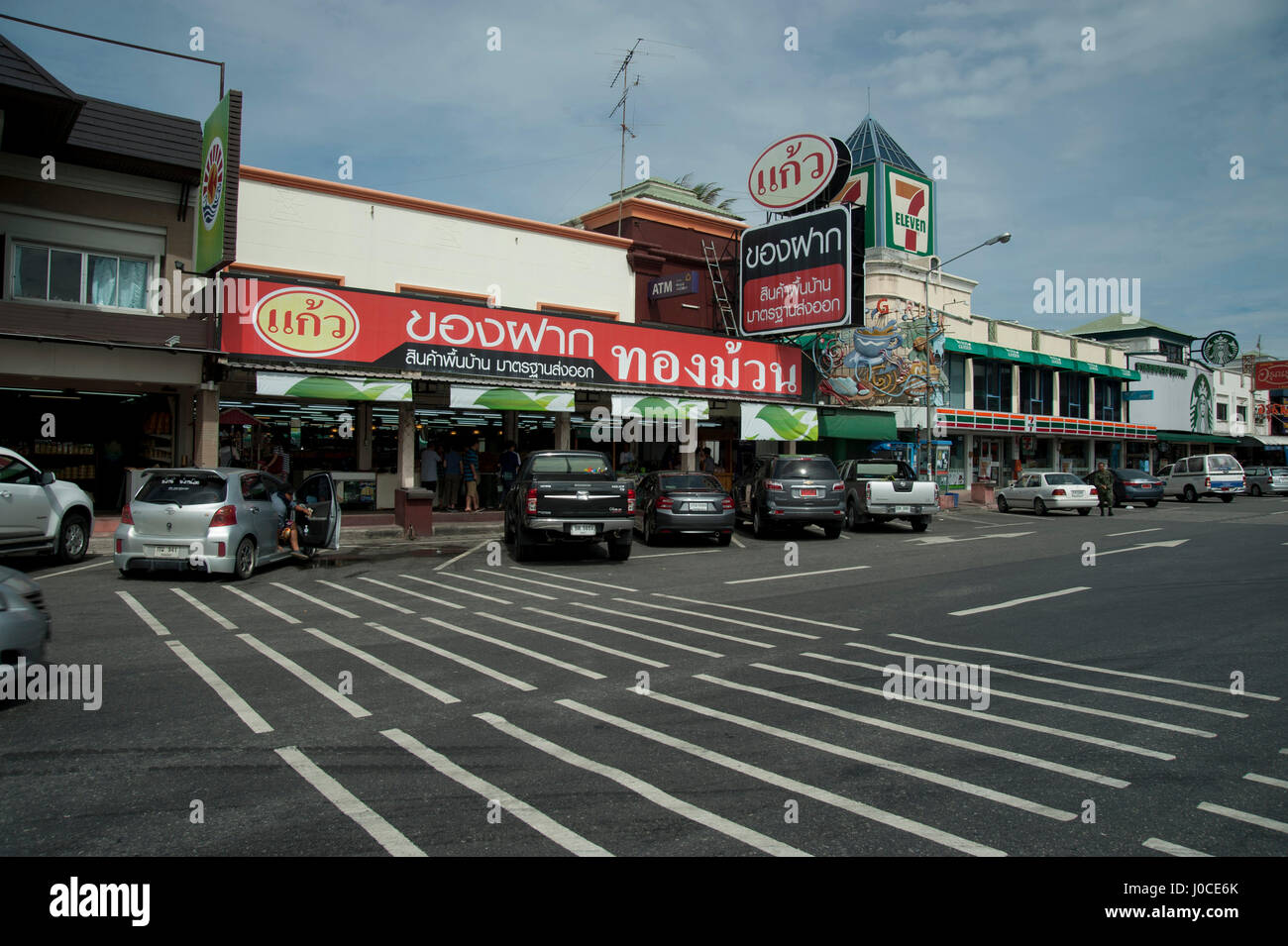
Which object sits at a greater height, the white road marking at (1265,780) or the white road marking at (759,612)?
the white road marking at (759,612)

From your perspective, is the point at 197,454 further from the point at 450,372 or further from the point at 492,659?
the point at 492,659

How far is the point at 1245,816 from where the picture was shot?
3865mm

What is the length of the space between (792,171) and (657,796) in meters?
24.9

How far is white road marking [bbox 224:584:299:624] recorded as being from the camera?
883cm

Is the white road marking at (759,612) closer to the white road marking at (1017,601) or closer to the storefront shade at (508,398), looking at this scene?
the white road marking at (1017,601)

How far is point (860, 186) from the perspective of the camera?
36500 millimetres

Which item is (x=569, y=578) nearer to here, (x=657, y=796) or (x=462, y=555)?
(x=462, y=555)

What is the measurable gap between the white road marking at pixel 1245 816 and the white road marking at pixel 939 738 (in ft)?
1.24

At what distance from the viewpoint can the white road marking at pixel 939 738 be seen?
4.40 m

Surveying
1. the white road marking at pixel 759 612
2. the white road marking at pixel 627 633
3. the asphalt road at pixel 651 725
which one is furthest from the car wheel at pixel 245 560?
the white road marking at pixel 759 612

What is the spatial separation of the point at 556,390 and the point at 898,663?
13733 millimetres

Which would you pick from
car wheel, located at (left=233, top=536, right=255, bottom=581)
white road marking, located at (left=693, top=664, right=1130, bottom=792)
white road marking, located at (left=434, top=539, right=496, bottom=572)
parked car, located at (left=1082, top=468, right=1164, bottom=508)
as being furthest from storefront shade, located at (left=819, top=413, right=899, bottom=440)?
white road marking, located at (left=693, top=664, right=1130, bottom=792)

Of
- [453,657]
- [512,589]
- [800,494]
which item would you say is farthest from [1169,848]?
[800,494]

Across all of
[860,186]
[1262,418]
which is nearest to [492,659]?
[860,186]
